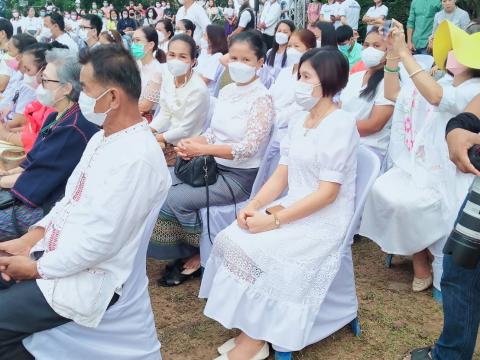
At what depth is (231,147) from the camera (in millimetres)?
2861

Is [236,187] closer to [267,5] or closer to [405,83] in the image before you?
[405,83]

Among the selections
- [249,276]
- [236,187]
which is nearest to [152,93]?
[236,187]

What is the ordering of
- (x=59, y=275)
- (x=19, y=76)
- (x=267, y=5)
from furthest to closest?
1. (x=267, y=5)
2. (x=19, y=76)
3. (x=59, y=275)

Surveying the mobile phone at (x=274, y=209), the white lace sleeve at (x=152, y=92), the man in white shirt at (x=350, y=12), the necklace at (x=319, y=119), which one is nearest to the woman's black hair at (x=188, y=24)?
the white lace sleeve at (x=152, y=92)

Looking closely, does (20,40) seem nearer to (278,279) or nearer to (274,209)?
(274,209)

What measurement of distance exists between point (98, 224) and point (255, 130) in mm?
1323

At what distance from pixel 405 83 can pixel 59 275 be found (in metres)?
2.45

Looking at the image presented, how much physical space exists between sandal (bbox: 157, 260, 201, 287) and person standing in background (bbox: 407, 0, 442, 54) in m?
5.59

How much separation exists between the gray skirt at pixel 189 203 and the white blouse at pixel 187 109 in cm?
40

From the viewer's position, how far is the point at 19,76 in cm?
481

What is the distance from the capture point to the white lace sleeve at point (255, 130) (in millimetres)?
2844

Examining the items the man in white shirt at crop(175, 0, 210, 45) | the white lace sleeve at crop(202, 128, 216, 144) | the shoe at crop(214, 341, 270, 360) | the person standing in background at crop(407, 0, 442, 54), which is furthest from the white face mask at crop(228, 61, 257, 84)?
the person standing in background at crop(407, 0, 442, 54)

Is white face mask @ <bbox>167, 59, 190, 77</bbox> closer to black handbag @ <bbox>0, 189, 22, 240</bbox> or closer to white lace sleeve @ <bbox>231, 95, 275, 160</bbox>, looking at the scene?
white lace sleeve @ <bbox>231, 95, 275, 160</bbox>

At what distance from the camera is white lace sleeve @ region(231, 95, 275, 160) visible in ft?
9.33
